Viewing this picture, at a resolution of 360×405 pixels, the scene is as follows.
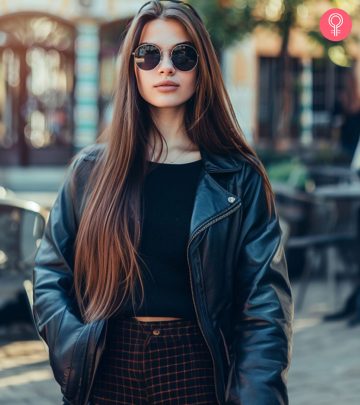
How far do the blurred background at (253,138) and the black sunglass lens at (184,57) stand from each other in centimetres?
284

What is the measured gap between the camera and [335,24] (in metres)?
14.8

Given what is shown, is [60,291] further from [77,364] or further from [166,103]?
[166,103]

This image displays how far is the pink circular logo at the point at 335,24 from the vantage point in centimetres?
1423

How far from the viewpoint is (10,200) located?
704 centimetres

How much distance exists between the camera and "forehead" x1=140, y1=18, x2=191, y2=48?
2740 millimetres

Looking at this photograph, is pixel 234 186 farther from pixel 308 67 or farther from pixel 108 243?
pixel 308 67

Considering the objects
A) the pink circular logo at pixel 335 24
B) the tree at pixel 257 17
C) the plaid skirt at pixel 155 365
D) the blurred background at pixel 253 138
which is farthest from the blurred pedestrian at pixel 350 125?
the plaid skirt at pixel 155 365

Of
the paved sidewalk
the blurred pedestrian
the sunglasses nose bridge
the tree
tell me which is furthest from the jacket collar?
the blurred pedestrian

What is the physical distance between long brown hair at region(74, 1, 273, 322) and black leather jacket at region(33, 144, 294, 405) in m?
0.05

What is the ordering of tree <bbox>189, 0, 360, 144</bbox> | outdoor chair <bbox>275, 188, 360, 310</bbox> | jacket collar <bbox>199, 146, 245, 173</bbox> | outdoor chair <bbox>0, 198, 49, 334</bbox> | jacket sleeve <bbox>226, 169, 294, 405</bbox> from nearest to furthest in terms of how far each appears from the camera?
1. jacket sleeve <bbox>226, 169, 294, 405</bbox>
2. jacket collar <bbox>199, 146, 245, 173</bbox>
3. outdoor chair <bbox>0, 198, 49, 334</bbox>
4. outdoor chair <bbox>275, 188, 360, 310</bbox>
5. tree <bbox>189, 0, 360, 144</bbox>

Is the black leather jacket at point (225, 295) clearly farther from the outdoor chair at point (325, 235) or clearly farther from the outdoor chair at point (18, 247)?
the outdoor chair at point (325, 235)

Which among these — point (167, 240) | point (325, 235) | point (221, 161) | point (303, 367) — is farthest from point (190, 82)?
point (325, 235)

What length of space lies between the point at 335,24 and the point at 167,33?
12.4 m

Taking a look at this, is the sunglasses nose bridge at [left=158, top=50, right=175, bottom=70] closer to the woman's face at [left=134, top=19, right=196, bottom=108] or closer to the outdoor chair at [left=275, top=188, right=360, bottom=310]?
the woman's face at [left=134, top=19, right=196, bottom=108]
